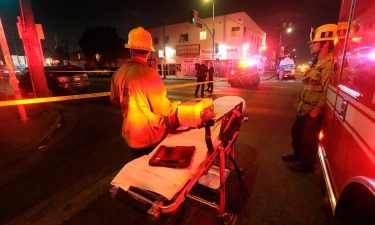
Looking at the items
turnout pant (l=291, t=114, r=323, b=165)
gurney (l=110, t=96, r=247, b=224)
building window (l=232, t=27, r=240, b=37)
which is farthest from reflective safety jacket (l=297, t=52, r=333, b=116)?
building window (l=232, t=27, r=240, b=37)

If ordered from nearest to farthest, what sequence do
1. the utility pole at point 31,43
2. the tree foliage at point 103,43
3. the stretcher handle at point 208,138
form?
the stretcher handle at point 208,138
the utility pole at point 31,43
the tree foliage at point 103,43

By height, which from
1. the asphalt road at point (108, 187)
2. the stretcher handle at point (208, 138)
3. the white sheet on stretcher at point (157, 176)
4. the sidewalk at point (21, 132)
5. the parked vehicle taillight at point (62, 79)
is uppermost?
the parked vehicle taillight at point (62, 79)

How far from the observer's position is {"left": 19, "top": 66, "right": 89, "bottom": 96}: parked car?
1055 centimetres

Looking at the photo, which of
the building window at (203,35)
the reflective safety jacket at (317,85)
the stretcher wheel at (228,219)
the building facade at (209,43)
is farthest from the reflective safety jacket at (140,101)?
the building window at (203,35)

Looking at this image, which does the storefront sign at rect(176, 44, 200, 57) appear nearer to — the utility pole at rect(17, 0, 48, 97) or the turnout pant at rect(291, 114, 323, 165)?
the utility pole at rect(17, 0, 48, 97)

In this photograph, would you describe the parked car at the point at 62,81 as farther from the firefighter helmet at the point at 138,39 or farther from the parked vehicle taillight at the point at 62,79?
the firefighter helmet at the point at 138,39

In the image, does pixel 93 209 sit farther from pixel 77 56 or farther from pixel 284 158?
pixel 77 56

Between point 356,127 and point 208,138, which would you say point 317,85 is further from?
point 208,138

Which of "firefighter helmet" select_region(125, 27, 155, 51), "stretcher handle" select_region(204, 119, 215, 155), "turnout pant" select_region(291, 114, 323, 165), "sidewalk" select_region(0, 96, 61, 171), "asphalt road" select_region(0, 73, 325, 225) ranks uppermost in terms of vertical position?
"firefighter helmet" select_region(125, 27, 155, 51)

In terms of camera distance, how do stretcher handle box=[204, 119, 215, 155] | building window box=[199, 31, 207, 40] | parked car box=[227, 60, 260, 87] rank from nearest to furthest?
stretcher handle box=[204, 119, 215, 155], parked car box=[227, 60, 260, 87], building window box=[199, 31, 207, 40]

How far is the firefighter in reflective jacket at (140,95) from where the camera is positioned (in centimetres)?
205

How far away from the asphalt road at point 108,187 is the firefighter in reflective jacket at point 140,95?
838 mm

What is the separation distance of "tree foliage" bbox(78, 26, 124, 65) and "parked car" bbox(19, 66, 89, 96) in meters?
37.5

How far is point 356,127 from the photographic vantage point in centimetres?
152
